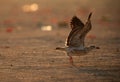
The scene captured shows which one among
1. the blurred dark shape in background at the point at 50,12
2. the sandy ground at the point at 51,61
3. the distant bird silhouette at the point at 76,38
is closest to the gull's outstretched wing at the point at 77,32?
the distant bird silhouette at the point at 76,38

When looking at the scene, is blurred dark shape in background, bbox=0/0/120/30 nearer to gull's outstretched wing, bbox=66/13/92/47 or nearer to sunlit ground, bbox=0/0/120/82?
sunlit ground, bbox=0/0/120/82

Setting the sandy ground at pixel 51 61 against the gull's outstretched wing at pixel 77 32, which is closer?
the sandy ground at pixel 51 61

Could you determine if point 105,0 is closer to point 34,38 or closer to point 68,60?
point 34,38

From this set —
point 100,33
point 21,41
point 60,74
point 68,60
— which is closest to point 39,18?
point 100,33

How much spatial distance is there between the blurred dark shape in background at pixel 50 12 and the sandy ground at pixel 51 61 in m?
7.31

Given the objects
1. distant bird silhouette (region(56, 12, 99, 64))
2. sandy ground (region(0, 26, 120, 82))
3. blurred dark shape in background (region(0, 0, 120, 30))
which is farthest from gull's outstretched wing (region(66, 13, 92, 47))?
blurred dark shape in background (region(0, 0, 120, 30))

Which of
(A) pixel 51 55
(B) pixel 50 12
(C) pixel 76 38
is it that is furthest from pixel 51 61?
(B) pixel 50 12

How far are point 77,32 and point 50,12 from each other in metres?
25.1

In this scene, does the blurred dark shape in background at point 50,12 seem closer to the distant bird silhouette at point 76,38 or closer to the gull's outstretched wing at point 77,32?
the distant bird silhouette at point 76,38

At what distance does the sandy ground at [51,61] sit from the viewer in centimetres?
1388

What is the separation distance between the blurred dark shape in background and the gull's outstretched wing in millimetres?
12990

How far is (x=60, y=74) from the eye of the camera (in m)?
14.3

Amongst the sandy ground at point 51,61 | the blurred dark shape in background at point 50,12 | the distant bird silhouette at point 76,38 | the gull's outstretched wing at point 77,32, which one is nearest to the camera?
the sandy ground at point 51,61

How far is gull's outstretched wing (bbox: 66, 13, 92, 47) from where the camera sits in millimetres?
15453
